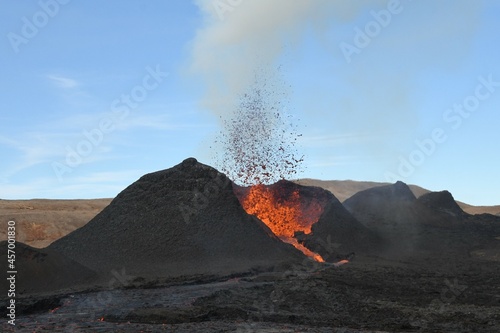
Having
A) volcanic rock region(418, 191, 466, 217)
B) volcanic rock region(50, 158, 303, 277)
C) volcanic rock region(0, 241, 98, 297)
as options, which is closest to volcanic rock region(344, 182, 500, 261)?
volcanic rock region(418, 191, 466, 217)

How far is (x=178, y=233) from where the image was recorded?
902 inches

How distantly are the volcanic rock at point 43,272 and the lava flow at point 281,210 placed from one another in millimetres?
9735

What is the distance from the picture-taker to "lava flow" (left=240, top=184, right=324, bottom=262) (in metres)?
27.7

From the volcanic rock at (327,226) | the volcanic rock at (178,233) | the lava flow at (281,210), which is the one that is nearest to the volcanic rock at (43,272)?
the volcanic rock at (178,233)

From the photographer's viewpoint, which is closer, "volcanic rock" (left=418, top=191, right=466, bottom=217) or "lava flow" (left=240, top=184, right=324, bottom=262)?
"lava flow" (left=240, top=184, right=324, bottom=262)

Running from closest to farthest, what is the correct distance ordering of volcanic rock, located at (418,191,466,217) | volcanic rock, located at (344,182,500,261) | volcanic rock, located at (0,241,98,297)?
1. volcanic rock, located at (0,241,98,297)
2. volcanic rock, located at (344,182,500,261)
3. volcanic rock, located at (418,191,466,217)

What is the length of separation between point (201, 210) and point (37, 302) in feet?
30.3

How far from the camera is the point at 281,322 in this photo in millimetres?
13352

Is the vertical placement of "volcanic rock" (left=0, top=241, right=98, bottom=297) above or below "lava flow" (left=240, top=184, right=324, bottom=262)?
below

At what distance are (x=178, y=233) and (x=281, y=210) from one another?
22.8 ft

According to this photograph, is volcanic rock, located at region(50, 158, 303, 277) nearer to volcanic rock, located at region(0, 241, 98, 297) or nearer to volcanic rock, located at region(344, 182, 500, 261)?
volcanic rock, located at region(0, 241, 98, 297)

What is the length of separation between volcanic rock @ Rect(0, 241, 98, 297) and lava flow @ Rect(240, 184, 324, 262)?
9735 millimetres

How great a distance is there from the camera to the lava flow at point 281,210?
27656mm

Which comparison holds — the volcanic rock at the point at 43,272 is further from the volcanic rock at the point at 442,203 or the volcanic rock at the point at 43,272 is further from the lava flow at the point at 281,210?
the volcanic rock at the point at 442,203
